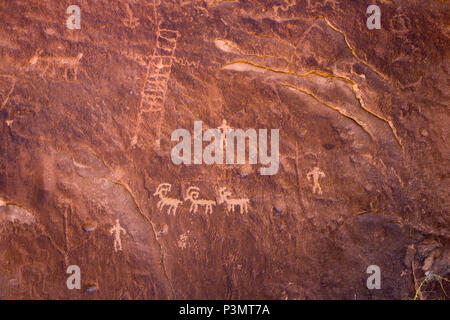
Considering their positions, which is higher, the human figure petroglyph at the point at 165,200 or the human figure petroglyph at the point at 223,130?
the human figure petroglyph at the point at 223,130

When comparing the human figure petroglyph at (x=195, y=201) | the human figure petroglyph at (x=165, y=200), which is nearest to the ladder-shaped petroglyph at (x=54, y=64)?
the human figure petroglyph at (x=165, y=200)

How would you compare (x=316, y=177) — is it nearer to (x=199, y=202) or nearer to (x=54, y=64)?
(x=199, y=202)

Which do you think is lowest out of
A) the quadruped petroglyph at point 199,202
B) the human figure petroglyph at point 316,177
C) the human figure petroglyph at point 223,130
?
the quadruped petroglyph at point 199,202

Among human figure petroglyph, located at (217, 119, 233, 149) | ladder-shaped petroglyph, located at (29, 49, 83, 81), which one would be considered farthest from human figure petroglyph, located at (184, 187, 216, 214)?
ladder-shaped petroglyph, located at (29, 49, 83, 81)

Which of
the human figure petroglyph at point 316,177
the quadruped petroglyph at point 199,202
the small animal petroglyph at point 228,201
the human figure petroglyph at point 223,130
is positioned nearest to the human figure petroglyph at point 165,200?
the quadruped petroglyph at point 199,202

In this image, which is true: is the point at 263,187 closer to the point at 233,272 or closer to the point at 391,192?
the point at 233,272

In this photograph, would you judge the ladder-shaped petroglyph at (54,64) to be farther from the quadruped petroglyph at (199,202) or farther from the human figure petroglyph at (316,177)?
the human figure petroglyph at (316,177)
